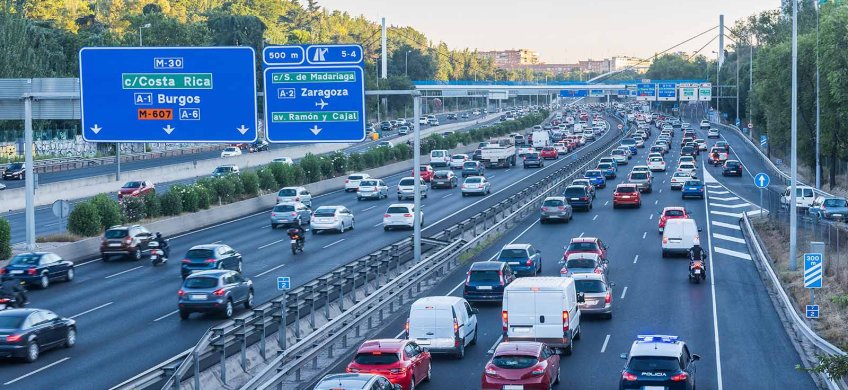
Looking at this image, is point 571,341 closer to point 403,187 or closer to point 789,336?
point 789,336

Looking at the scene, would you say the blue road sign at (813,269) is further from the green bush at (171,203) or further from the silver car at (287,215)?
the green bush at (171,203)

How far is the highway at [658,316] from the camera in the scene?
25906 mm

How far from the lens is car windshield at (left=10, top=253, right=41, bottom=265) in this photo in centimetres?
3975

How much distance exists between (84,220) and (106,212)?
172cm

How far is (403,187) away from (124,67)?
37.1 m

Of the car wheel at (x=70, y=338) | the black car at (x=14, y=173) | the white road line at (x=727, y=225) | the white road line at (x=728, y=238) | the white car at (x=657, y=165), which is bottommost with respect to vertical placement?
the white road line at (x=728, y=238)

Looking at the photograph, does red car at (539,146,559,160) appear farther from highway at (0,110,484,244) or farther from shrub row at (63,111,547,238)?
highway at (0,110,484,244)

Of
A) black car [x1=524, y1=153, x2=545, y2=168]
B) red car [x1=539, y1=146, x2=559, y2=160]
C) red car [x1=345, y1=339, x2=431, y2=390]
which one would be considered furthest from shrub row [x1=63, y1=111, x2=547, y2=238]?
red car [x1=345, y1=339, x2=431, y2=390]

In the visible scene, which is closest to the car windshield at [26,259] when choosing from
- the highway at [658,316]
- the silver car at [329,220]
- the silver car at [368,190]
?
the highway at [658,316]

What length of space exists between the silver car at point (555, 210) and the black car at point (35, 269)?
2576cm

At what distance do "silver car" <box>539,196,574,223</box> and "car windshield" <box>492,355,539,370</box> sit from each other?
35.2 meters

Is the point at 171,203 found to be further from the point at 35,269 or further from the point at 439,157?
the point at 439,157

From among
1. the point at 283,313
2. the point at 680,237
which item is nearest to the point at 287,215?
the point at 680,237

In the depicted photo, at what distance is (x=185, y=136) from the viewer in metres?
33.8
